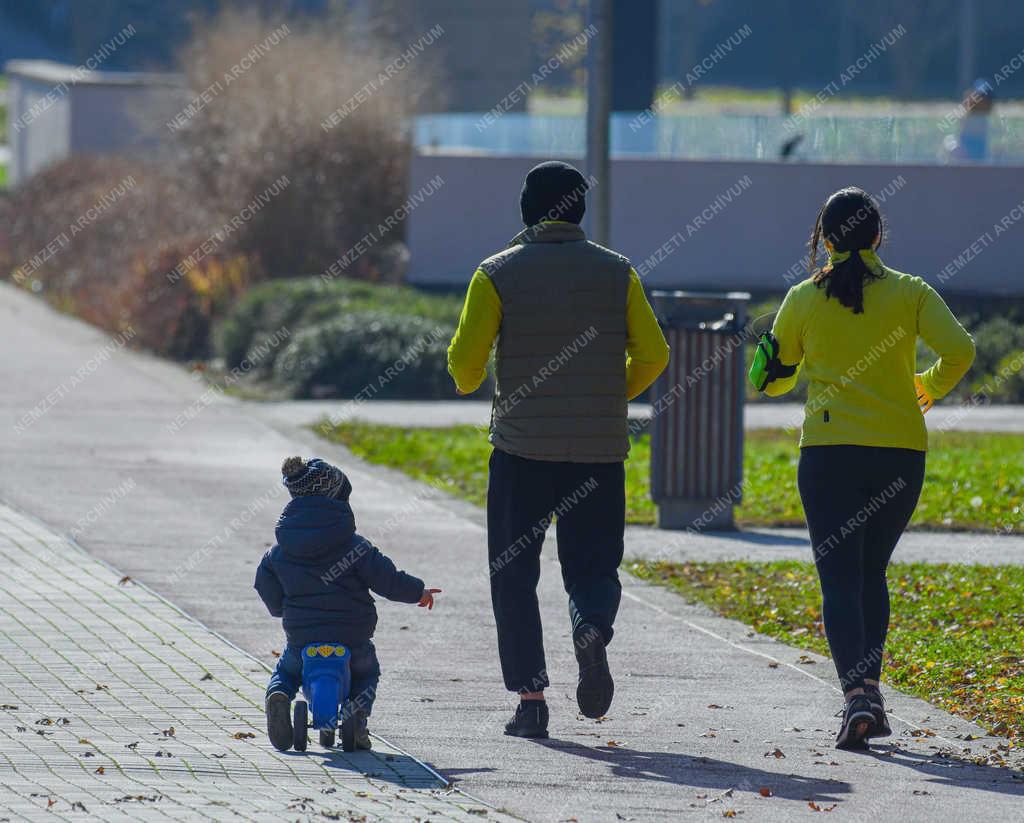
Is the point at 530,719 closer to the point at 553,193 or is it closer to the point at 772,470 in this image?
the point at 553,193

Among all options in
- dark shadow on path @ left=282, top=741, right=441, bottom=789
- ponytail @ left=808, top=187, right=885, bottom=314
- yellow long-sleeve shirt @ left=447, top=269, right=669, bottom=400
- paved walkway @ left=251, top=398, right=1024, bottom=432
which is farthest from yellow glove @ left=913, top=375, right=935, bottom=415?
paved walkway @ left=251, top=398, right=1024, bottom=432

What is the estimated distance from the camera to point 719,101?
208 ft

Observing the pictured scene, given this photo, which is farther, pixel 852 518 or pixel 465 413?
pixel 465 413

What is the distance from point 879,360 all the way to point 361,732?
6.51ft

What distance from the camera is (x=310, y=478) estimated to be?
580 cm

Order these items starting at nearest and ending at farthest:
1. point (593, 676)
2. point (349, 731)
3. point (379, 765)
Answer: point (379, 765)
point (349, 731)
point (593, 676)

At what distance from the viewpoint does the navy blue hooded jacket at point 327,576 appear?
573 centimetres

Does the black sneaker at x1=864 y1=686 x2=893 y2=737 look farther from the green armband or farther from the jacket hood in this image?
the jacket hood

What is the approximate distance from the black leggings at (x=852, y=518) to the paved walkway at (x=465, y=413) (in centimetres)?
859

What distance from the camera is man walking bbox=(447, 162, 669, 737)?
5.96m

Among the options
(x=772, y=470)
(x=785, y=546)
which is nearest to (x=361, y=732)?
(x=785, y=546)

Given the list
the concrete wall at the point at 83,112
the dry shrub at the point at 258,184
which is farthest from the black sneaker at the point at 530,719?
the concrete wall at the point at 83,112

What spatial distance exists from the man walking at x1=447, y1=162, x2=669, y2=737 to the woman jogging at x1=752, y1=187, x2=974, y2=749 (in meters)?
0.56

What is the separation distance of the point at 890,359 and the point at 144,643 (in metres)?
3.10
